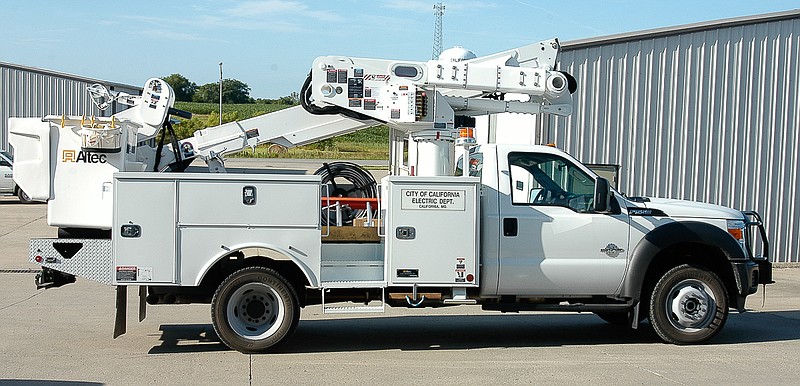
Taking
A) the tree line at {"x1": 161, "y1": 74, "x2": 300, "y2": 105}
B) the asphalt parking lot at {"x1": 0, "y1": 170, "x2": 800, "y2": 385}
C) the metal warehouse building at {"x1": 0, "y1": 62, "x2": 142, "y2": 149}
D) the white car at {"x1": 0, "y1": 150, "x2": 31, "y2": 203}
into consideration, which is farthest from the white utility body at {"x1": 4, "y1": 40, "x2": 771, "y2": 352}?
the tree line at {"x1": 161, "y1": 74, "x2": 300, "y2": 105}

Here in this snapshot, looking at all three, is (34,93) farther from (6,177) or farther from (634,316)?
(634,316)

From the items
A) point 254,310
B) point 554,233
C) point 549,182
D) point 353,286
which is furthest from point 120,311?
point 549,182

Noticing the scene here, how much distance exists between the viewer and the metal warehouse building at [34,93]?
34.8m

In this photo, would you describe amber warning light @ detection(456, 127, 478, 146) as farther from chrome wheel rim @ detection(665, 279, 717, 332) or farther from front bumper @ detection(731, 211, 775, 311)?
front bumper @ detection(731, 211, 775, 311)

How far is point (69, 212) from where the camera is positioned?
8883mm

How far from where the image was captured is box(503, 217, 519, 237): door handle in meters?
9.23

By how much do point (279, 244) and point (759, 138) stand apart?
1209 centimetres

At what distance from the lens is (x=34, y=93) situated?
116ft

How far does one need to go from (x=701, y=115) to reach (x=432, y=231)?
33.3 feet

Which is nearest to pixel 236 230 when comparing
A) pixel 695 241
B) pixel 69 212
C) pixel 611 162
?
pixel 69 212

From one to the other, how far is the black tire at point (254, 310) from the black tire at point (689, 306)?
3.80 meters

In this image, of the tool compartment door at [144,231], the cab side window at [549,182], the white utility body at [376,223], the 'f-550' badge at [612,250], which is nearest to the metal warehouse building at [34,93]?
the white utility body at [376,223]

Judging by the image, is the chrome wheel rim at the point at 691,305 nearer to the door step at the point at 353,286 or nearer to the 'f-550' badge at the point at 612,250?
the 'f-550' badge at the point at 612,250

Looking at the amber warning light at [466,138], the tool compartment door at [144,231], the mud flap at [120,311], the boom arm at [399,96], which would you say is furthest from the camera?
the boom arm at [399,96]
